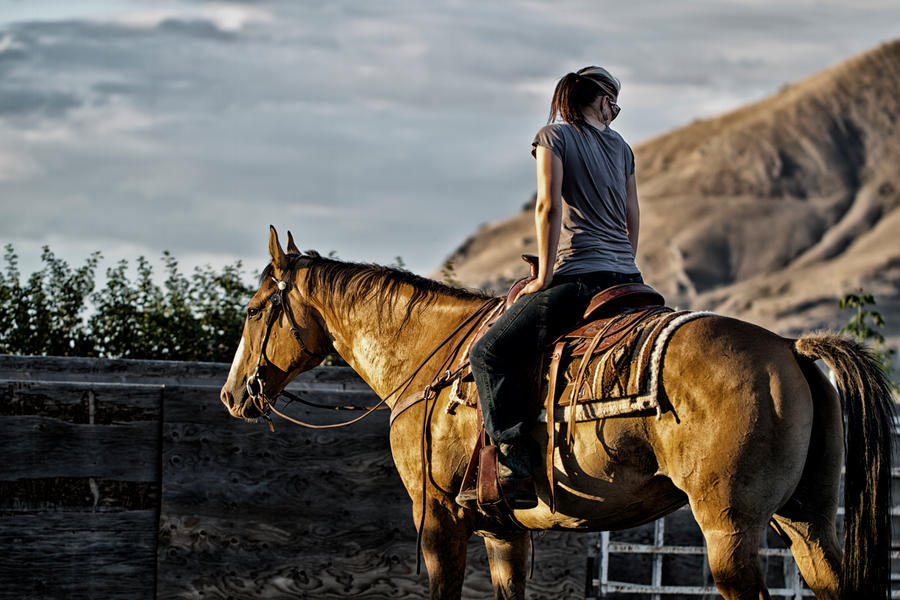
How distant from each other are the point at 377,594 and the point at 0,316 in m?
4.75

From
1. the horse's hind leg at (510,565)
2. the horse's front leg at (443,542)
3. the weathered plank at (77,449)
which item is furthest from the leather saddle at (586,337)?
the weathered plank at (77,449)

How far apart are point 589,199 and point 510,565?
7.37 feet

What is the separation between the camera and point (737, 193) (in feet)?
363

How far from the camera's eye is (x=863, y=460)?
17.0 feet

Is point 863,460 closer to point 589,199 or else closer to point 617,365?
point 617,365

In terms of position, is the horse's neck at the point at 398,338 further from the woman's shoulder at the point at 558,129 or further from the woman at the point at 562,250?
the woman's shoulder at the point at 558,129

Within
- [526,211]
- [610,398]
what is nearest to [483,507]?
[610,398]

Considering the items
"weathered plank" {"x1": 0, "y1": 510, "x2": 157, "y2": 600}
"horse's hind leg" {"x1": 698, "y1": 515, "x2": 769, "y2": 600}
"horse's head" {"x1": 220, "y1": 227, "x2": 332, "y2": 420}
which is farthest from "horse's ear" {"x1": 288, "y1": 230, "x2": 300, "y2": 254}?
"horse's hind leg" {"x1": 698, "y1": 515, "x2": 769, "y2": 600}

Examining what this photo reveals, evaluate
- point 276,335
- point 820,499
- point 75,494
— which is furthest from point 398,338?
point 75,494

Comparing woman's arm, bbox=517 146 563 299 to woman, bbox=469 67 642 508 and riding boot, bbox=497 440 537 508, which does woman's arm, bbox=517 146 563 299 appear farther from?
riding boot, bbox=497 440 537 508

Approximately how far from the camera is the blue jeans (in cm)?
551

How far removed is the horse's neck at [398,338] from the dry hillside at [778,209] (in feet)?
260

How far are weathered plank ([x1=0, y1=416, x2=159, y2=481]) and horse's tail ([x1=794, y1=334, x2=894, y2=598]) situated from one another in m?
4.91

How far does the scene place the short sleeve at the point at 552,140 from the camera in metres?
5.62
